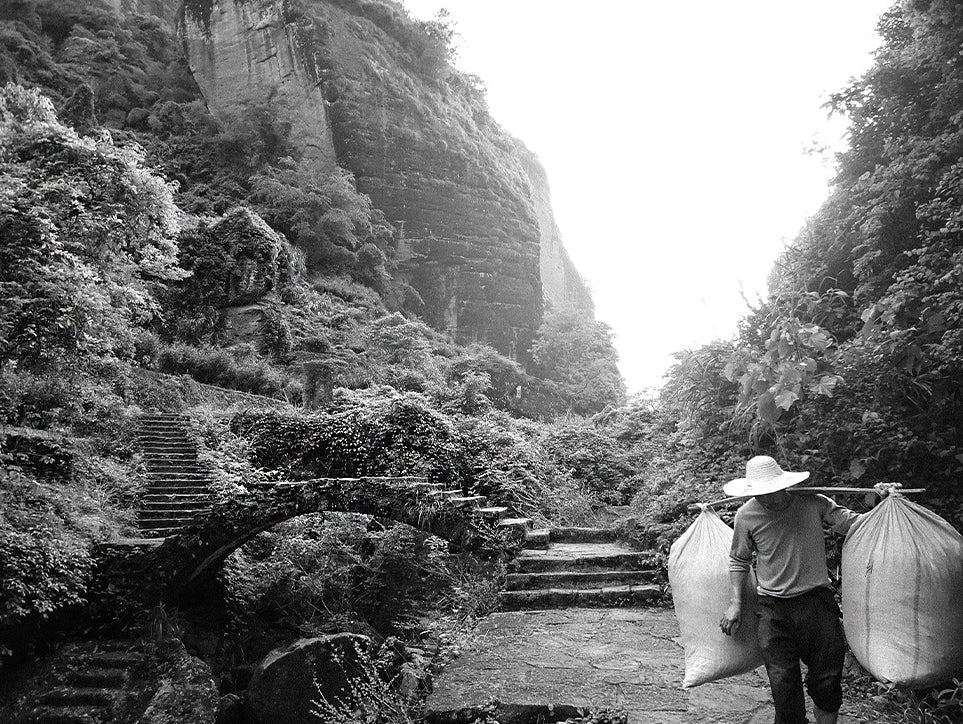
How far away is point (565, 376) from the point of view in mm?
23750

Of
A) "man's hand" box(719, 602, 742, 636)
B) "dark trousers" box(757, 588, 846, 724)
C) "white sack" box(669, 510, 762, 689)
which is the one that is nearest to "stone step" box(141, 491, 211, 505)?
"white sack" box(669, 510, 762, 689)

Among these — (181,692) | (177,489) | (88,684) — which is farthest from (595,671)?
(177,489)

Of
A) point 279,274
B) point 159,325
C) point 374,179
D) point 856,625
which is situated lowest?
point 856,625

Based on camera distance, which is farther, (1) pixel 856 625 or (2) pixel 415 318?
(2) pixel 415 318

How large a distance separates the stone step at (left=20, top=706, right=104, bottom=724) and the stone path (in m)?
3.71

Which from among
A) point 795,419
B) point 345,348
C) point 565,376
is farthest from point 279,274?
point 795,419

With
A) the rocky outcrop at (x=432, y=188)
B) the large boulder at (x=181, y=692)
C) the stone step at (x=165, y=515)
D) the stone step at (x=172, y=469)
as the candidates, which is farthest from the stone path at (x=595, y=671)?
the rocky outcrop at (x=432, y=188)

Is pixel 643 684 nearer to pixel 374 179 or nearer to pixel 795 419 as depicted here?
pixel 795 419

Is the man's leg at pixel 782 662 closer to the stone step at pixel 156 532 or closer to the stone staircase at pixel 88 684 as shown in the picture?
the stone staircase at pixel 88 684

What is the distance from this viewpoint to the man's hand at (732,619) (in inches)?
119

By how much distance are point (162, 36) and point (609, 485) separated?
30185mm

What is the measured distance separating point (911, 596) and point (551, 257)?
103 feet

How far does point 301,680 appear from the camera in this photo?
6480 millimetres

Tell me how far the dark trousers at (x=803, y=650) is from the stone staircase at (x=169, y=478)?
717cm
